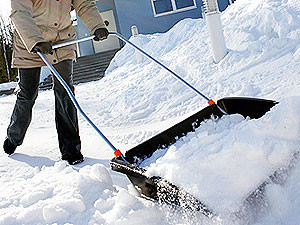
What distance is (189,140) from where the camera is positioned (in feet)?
8.15

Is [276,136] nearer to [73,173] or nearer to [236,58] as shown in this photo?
[73,173]

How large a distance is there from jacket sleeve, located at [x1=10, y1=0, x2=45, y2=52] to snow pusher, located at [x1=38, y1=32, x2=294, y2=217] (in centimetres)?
23

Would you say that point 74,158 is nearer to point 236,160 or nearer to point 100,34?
point 100,34

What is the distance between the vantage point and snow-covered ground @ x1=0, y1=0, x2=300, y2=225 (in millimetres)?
1741

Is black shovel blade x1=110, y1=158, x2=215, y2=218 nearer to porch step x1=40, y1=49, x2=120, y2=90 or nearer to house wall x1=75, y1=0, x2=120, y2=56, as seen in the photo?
porch step x1=40, y1=49, x2=120, y2=90

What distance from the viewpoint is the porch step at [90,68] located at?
13133 mm

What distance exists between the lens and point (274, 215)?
1693 mm

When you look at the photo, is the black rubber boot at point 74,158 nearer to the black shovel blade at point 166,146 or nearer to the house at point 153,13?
the black shovel blade at point 166,146

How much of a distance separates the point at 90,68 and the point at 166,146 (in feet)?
39.3

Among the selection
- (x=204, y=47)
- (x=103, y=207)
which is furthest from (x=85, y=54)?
(x=103, y=207)

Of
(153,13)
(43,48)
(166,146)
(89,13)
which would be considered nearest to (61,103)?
(43,48)

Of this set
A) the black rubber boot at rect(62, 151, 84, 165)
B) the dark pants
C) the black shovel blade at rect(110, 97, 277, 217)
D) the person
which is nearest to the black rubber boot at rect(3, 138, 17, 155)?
the person

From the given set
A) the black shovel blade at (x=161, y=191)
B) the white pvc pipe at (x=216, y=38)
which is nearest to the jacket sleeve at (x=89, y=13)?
the black shovel blade at (x=161, y=191)

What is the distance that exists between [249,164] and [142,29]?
47.6 ft
